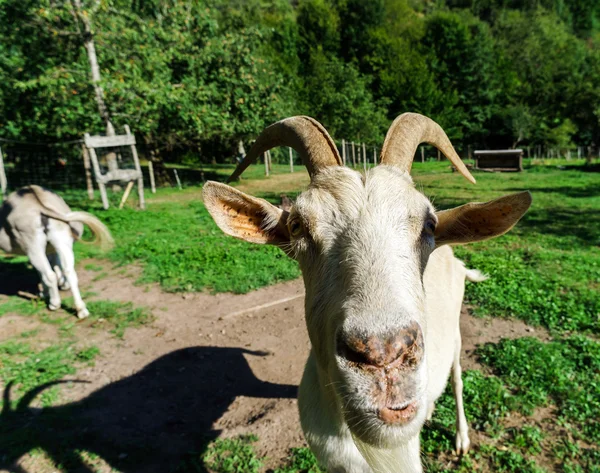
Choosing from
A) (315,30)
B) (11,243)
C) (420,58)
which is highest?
(315,30)

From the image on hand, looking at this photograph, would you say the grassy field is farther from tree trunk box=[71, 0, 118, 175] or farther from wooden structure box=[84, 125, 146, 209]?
tree trunk box=[71, 0, 118, 175]

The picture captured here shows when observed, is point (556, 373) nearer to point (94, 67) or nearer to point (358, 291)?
point (358, 291)

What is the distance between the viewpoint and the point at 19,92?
1438cm

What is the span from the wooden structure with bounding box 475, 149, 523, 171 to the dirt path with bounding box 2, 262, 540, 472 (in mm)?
24534

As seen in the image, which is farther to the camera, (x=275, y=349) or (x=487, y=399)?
(x=275, y=349)

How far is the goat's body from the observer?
8.05 feet

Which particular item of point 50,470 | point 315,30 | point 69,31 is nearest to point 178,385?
point 50,470

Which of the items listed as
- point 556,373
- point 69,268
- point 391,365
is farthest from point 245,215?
point 69,268

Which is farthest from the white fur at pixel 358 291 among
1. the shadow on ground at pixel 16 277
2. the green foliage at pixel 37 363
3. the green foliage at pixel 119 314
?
the shadow on ground at pixel 16 277

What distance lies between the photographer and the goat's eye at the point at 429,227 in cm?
221

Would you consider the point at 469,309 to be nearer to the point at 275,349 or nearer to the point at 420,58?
the point at 275,349

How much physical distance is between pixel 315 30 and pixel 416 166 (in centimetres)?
3883

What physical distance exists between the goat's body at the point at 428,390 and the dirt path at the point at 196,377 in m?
1.11

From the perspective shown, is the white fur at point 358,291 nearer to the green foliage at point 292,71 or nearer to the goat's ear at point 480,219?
the goat's ear at point 480,219
